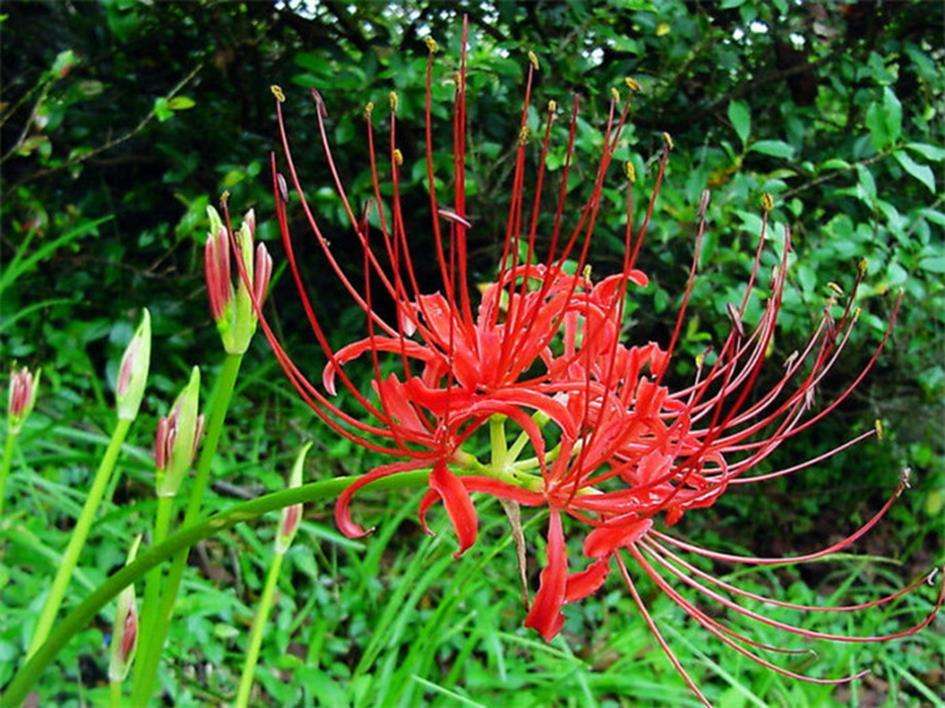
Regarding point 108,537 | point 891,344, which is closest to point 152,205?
point 108,537

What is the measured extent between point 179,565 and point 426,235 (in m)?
1.55

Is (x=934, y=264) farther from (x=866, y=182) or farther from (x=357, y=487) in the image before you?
(x=357, y=487)

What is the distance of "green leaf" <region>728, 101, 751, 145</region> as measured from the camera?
182cm

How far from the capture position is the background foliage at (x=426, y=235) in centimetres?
174

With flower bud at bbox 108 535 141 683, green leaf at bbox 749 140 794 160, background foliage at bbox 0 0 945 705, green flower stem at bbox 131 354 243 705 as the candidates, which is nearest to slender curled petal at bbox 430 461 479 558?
green flower stem at bbox 131 354 243 705

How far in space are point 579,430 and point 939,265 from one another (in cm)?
137

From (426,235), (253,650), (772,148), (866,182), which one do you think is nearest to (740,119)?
(772,148)

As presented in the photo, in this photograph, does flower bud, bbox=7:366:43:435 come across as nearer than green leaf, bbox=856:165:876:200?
Yes

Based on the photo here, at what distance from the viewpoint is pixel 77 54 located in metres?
2.22

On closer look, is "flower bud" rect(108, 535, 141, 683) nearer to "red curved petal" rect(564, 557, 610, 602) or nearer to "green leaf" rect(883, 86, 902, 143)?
"red curved petal" rect(564, 557, 610, 602)

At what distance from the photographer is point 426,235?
228 cm

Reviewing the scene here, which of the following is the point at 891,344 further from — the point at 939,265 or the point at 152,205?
the point at 152,205

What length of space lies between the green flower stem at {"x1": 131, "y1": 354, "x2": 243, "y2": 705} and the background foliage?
2.05 feet

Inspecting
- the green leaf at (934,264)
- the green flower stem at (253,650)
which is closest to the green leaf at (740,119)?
the green leaf at (934,264)
